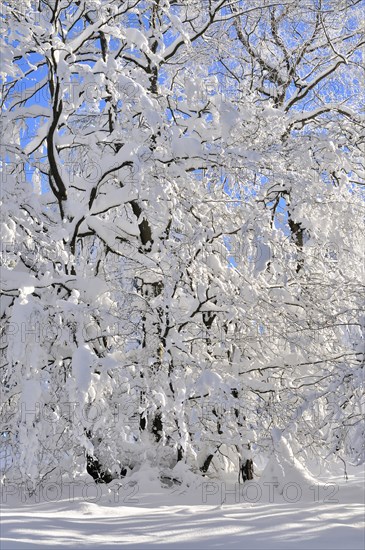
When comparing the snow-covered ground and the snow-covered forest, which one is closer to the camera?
the snow-covered ground

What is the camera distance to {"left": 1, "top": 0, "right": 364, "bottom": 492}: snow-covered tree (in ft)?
18.6

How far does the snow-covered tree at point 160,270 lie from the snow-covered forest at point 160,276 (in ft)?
0.08

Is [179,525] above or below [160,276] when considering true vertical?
below

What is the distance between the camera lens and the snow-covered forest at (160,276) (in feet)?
18.6

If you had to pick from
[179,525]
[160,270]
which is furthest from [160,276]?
[179,525]

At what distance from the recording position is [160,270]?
6.56 meters

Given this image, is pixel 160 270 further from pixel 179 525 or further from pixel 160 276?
pixel 179 525

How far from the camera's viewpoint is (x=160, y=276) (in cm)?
659

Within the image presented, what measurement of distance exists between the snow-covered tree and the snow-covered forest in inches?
1.0

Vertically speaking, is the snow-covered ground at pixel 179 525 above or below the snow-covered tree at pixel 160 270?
below

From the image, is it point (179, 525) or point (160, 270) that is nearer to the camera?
point (179, 525)

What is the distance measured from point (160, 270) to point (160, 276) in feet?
0.23

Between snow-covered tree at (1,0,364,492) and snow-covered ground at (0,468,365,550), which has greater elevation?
snow-covered tree at (1,0,364,492)

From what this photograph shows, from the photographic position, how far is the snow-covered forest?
5.66 metres
